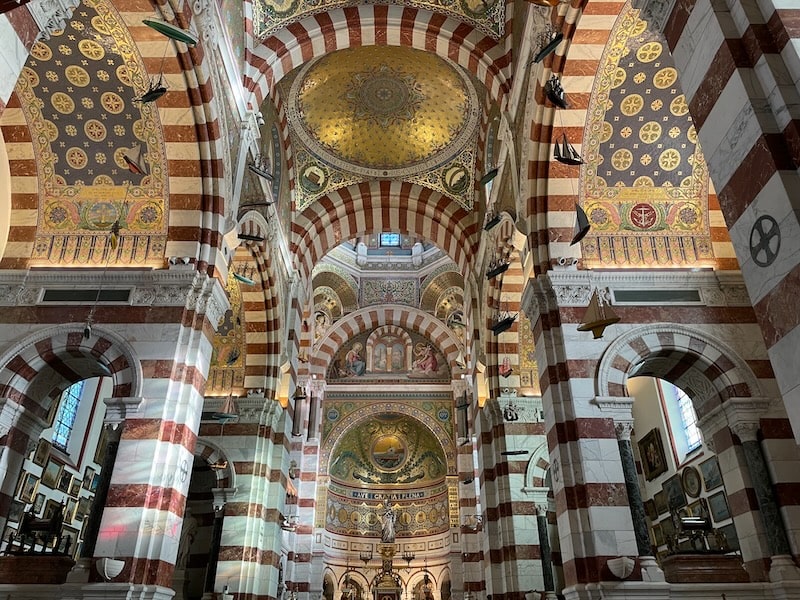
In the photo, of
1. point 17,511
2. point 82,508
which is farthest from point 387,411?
point 17,511

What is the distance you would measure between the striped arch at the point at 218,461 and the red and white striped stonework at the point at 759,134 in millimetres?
10166

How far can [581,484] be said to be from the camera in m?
7.23

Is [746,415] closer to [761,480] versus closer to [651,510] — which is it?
[761,480]

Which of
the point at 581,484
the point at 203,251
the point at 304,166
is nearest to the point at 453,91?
the point at 304,166

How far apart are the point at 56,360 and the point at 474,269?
9.17 m

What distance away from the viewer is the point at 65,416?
13859mm

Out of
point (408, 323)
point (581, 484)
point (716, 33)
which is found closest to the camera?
point (716, 33)

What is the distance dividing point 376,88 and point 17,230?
775 cm

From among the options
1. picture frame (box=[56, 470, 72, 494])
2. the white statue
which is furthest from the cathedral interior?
the white statue

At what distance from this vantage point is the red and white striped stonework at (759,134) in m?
3.35

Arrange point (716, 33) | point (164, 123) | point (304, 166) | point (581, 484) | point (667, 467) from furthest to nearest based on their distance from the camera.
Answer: point (304, 166)
point (667, 467)
point (164, 123)
point (581, 484)
point (716, 33)

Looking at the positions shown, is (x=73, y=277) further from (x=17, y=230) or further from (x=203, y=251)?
(x=203, y=251)

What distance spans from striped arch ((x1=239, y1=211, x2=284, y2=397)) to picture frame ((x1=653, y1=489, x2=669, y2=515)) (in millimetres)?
8767

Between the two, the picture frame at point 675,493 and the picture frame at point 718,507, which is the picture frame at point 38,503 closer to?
the picture frame at point 675,493
